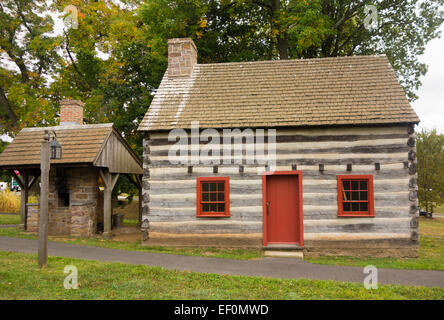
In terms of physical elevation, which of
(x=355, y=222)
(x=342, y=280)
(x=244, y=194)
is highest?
(x=244, y=194)

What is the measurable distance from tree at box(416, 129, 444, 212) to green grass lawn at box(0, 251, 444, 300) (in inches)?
938

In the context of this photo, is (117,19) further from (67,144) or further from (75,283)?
(75,283)

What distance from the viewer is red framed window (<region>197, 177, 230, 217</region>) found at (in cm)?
1108

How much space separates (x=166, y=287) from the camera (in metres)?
6.56

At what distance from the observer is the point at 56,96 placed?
23391mm

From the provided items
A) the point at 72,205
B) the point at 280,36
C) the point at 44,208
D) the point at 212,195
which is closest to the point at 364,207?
the point at 212,195

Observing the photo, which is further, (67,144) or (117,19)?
(117,19)

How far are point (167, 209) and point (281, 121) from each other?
4673 millimetres

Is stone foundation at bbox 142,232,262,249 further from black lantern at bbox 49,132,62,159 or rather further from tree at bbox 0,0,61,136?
tree at bbox 0,0,61,136

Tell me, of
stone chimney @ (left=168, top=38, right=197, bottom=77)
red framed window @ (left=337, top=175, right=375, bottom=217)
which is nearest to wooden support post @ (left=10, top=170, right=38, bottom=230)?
stone chimney @ (left=168, top=38, right=197, bottom=77)

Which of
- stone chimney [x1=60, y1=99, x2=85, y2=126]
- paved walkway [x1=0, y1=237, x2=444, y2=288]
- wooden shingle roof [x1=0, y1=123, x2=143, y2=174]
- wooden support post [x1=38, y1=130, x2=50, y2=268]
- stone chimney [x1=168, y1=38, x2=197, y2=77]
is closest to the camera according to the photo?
paved walkway [x1=0, y1=237, x2=444, y2=288]

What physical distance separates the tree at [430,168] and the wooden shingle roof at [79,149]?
2395cm
